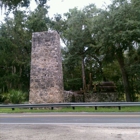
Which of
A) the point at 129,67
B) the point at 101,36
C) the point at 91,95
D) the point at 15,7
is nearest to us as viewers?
the point at 15,7

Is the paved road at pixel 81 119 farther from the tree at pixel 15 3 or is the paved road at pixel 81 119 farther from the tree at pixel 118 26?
the tree at pixel 118 26

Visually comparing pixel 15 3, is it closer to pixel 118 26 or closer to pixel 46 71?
pixel 46 71

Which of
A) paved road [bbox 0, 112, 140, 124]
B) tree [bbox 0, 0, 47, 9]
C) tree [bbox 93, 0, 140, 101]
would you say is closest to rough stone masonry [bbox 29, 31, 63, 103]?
tree [bbox 93, 0, 140, 101]

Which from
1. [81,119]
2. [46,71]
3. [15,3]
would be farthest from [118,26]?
[15,3]

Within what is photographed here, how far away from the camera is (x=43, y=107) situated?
16.2 metres

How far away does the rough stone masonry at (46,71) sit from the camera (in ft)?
53.9

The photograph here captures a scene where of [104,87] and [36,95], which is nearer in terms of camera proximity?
[36,95]

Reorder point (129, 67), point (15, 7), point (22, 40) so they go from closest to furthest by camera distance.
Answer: point (15, 7), point (129, 67), point (22, 40)

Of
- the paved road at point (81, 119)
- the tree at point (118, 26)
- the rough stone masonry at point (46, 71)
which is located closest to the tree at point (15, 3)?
the paved road at point (81, 119)

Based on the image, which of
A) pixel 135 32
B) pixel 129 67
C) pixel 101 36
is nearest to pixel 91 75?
pixel 129 67

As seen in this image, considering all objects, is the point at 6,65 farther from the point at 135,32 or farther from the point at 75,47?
the point at 135,32

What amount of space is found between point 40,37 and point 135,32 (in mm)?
7095

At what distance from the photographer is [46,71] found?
54.8 ft

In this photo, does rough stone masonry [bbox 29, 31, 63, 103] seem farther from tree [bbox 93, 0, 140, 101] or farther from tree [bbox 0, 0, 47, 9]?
tree [bbox 0, 0, 47, 9]
